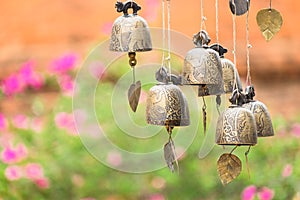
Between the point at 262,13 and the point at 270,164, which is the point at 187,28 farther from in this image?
the point at 262,13

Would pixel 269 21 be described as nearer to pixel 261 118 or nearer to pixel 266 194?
pixel 261 118

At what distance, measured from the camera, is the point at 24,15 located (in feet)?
16.0

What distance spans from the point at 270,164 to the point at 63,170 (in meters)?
0.83

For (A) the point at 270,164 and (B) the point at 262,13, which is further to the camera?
(A) the point at 270,164

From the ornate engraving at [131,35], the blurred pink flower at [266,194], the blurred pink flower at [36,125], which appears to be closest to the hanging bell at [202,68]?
the ornate engraving at [131,35]

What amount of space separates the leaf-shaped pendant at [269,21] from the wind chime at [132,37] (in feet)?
0.69

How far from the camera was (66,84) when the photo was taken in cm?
352

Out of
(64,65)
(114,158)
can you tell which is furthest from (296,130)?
(64,65)

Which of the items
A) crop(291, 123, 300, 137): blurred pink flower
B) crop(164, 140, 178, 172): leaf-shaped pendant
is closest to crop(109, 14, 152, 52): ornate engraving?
crop(164, 140, 178, 172): leaf-shaped pendant

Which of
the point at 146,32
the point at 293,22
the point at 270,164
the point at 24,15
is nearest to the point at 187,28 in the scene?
the point at 293,22

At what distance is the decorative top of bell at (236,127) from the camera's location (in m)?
1.42

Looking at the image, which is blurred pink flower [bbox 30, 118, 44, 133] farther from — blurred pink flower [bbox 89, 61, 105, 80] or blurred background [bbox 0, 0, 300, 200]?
blurred pink flower [bbox 89, 61, 105, 80]

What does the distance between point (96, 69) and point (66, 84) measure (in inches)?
6.2

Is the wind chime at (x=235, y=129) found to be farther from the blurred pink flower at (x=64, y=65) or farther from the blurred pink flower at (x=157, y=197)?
the blurred pink flower at (x=64, y=65)
